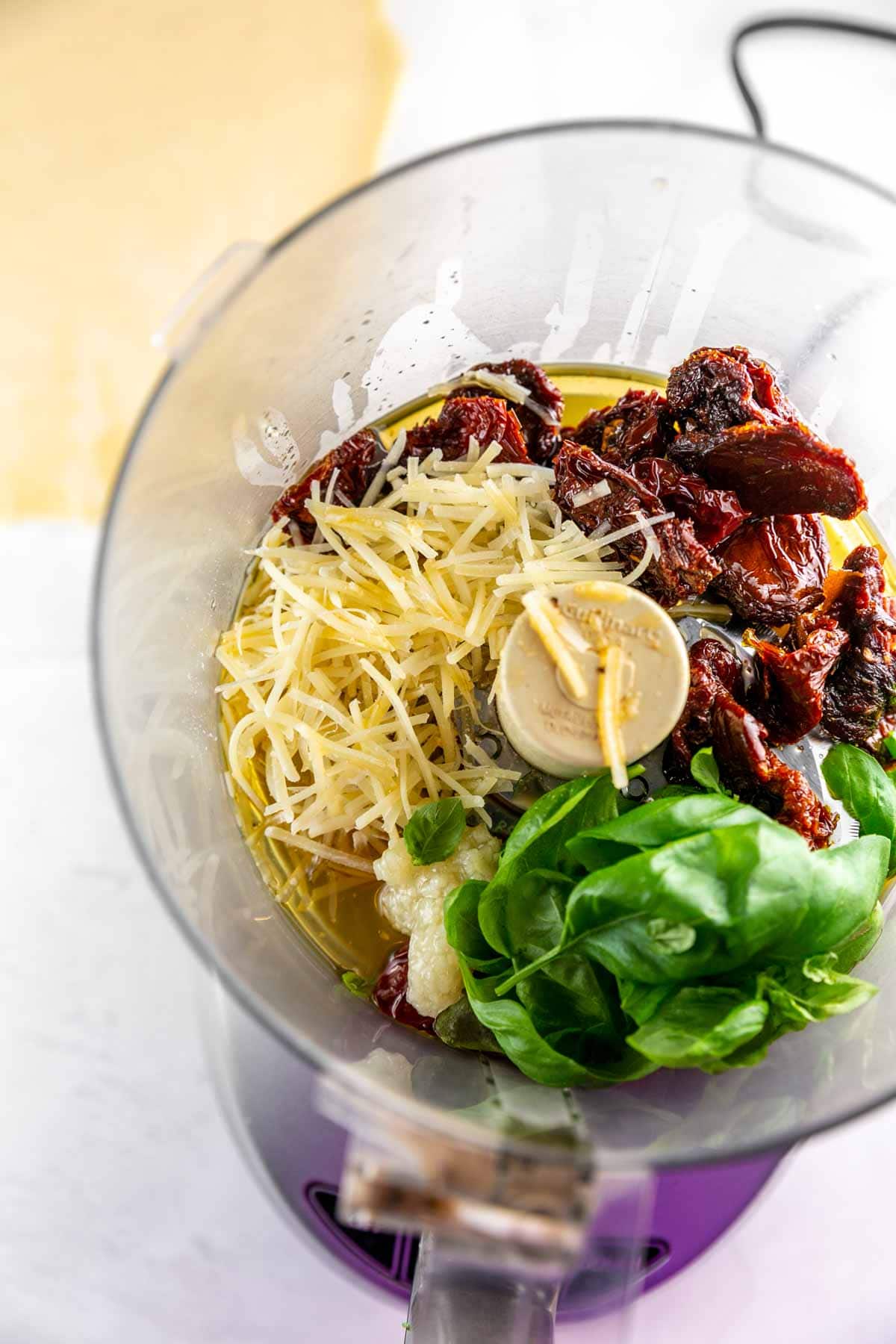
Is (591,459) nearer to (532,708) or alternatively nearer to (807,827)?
(532,708)

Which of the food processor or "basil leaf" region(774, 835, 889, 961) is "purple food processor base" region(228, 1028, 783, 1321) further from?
"basil leaf" region(774, 835, 889, 961)

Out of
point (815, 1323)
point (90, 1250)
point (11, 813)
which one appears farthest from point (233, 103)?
point (815, 1323)

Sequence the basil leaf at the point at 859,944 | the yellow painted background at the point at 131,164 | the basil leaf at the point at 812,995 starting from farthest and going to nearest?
1. the yellow painted background at the point at 131,164
2. the basil leaf at the point at 859,944
3. the basil leaf at the point at 812,995

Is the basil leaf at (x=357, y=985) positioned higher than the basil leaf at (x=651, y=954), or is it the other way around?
the basil leaf at (x=651, y=954)

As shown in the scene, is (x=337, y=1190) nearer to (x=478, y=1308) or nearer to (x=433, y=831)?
(x=478, y=1308)

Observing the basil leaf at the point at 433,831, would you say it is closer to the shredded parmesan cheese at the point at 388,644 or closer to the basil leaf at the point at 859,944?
the shredded parmesan cheese at the point at 388,644

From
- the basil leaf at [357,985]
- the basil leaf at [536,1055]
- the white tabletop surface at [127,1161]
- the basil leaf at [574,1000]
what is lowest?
the white tabletop surface at [127,1161]

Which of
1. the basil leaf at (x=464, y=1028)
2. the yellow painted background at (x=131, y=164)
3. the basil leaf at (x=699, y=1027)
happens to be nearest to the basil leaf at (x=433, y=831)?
the basil leaf at (x=464, y=1028)
